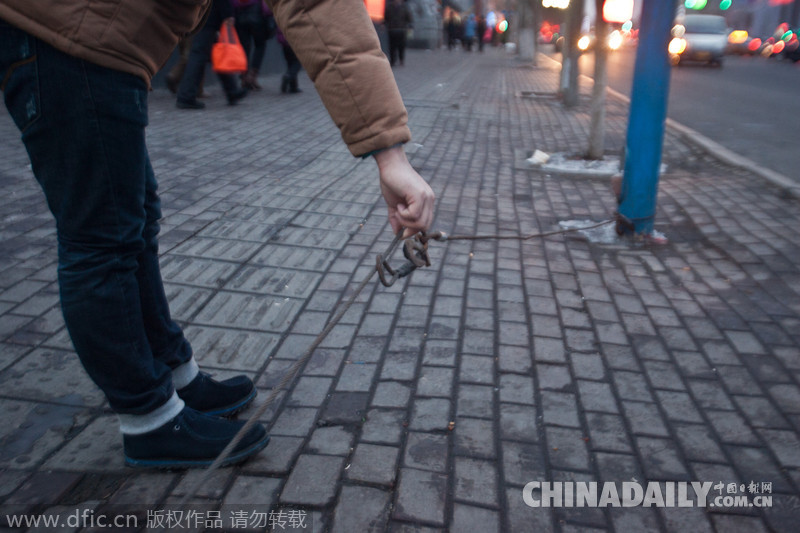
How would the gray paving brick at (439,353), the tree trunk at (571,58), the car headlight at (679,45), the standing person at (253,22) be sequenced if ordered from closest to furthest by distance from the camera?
the gray paving brick at (439,353), the standing person at (253,22), the tree trunk at (571,58), the car headlight at (679,45)

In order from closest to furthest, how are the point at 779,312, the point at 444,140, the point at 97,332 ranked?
the point at 97,332, the point at 779,312, the point at 444,140

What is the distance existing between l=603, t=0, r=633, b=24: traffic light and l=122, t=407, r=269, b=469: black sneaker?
17.7ft

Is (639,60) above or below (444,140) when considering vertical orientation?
above

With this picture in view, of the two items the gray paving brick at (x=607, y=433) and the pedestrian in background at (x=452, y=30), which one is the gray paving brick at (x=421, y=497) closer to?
the gray paving brick at (x=607, y=433)

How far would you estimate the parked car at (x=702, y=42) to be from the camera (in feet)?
73.1

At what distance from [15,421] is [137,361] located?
802mm

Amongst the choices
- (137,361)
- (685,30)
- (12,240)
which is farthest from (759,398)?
(685,30)

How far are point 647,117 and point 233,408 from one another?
3.14 metres

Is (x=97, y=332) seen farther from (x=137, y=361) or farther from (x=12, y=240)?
(x=12, y=240)

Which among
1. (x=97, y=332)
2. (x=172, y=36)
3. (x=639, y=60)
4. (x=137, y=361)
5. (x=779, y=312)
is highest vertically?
(x=172, y=36)

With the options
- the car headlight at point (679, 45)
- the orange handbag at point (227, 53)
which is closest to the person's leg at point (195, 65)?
the orange handbag at point (227, 53)

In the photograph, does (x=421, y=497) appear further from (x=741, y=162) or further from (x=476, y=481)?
(x=741, y=162)

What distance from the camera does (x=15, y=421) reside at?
2172 millimetres

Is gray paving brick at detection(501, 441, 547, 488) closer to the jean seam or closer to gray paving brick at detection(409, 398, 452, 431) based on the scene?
gray paving brick at detection(409, 398, 452, 431)
